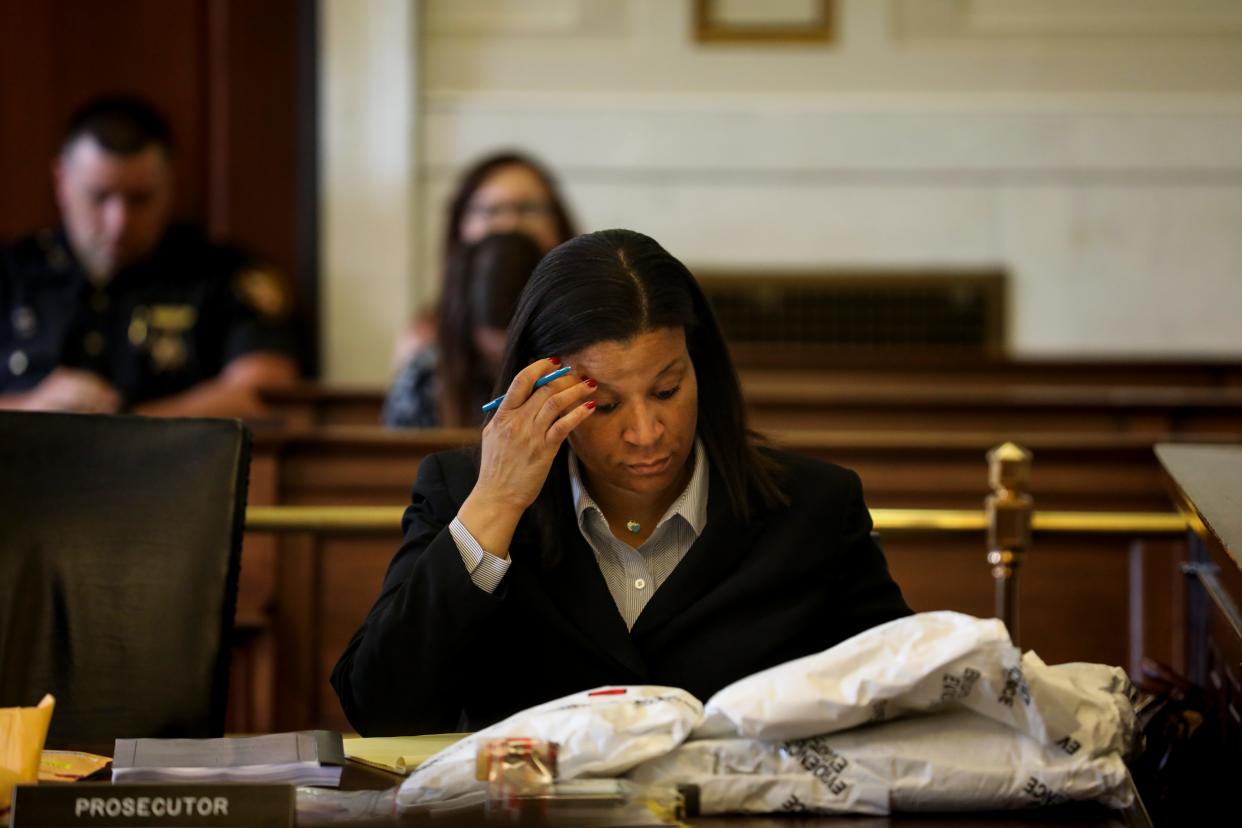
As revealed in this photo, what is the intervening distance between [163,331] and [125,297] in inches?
6.9

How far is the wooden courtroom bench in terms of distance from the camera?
2988 millimetres

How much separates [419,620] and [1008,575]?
1.17m

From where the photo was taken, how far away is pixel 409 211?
6.06m

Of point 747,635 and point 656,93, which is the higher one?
point 656,93

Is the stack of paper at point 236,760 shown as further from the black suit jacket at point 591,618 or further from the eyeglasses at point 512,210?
the eyeglasses at point 512,210

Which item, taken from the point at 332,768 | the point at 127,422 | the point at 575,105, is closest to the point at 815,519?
the point at 332,768

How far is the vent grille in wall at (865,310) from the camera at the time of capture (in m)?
6.09

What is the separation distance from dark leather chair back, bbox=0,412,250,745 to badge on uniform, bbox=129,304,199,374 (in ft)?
10.6

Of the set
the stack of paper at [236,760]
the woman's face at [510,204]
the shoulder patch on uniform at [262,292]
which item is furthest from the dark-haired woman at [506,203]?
the stack of paper at [236,760]

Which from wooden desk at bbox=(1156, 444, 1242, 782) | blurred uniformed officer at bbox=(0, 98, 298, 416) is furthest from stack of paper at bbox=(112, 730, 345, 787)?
blurred uniformed officer at bbox=(0, 98, 298, 416)

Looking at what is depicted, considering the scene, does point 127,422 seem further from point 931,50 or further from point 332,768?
point 931,50

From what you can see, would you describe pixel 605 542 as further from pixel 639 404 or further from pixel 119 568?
pixel 119 568

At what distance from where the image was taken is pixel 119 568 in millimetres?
1974

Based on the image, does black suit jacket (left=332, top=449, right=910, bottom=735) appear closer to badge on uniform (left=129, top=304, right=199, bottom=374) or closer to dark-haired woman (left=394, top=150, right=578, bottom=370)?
dark-haired woman (left=394, top=150, right=578, bottom=370)
